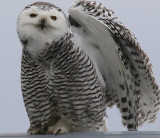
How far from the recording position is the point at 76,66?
366 centimetres

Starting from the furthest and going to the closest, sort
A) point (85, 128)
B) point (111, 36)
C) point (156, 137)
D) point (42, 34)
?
point (85, 128) < point (111, 36) < point (42, 34) < point (156, 137)

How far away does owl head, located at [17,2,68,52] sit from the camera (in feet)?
11.1

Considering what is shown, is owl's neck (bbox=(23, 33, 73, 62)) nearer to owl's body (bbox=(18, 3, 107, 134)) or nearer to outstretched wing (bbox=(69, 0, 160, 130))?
owl's body (bbox=(18, 3, 107, 134))

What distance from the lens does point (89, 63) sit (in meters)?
3.76

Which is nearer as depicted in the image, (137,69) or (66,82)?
(66,82)

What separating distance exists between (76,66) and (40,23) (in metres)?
0.50

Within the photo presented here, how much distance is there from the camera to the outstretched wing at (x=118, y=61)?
3695mm

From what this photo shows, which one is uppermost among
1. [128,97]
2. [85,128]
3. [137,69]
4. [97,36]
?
[97,36]

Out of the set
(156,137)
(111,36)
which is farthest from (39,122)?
(156,137)

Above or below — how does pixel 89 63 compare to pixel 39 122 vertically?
above

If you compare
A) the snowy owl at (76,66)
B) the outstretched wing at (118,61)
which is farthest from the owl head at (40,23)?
the outstretched wing at (118,61)

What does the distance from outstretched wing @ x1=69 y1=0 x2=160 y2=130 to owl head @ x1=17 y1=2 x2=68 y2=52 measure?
9.6 inches

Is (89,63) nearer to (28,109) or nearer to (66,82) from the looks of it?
(66,82)

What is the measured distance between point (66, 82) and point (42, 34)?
457mm
